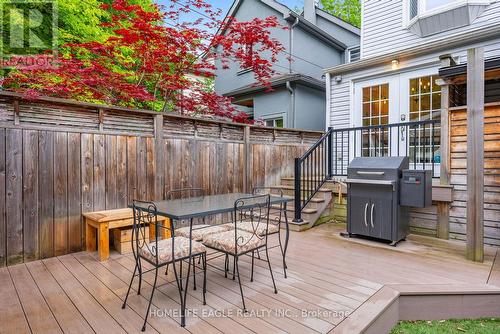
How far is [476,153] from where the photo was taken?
320cm

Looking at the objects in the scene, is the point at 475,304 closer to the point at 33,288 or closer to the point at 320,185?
the point at 320,185

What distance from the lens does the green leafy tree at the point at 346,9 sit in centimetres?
1375

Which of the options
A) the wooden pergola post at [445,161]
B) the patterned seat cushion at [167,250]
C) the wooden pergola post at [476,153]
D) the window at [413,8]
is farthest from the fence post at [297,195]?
the window at [413,8]

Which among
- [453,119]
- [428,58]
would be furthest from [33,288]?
[428,58]

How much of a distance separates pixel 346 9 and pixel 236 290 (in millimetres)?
15223

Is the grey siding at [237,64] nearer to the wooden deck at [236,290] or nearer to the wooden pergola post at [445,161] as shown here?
the wooden pergola post at [445,161]

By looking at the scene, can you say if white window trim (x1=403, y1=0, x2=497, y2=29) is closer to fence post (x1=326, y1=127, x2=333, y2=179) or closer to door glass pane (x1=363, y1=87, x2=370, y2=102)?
door glass pane (x1=363, y1=87, x2=370, y2=102)

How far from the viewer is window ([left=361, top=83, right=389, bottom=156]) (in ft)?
20.1

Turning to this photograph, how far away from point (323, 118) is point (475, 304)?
6898 millimetres

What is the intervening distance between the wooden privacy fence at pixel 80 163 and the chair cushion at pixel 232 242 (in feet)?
6.37

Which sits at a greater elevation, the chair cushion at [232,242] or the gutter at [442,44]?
the gutter at [442,44]

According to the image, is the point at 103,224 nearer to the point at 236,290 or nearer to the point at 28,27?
the point at 236,290

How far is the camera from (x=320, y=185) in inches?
211

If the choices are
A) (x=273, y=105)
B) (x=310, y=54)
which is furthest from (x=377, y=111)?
(x=310, y=54)
